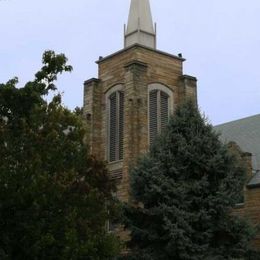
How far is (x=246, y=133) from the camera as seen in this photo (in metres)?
36.1

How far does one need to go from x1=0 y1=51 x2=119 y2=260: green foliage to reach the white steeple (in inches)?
484

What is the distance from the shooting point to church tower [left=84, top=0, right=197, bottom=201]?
1215 inches

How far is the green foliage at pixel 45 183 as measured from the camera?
18078 mm

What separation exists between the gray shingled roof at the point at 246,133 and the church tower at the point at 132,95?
11.6 ft

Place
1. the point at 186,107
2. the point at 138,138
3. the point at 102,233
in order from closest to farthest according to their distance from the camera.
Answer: the point at 102,233 → the point at 186,107 → the point at 138,138

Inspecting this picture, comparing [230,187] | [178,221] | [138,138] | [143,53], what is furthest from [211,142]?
[143,53]

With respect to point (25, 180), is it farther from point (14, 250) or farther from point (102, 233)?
point (102, 233)

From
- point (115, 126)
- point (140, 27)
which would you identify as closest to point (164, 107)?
point (115, 126)

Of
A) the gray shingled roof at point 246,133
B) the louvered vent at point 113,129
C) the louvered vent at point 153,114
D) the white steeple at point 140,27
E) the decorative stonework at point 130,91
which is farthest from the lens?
the gray shingled roof at point 246,133

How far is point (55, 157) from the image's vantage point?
1950 cm

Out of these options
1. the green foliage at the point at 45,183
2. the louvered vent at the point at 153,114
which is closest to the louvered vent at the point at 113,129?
the louvered vent at the point at 153,114

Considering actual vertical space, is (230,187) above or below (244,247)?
above

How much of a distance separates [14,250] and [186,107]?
33.4 ft

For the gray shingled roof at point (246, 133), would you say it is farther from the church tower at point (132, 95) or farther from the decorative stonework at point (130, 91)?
the decorative stonework at point (130, 91)
